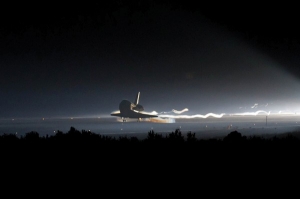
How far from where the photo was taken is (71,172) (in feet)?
54.4

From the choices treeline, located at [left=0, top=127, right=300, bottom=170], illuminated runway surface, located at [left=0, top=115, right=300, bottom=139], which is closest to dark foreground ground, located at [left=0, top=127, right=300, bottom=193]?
treeline, located at [left=0, top=127, right=300, bottom=170]

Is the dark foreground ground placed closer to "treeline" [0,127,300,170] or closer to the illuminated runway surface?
"treeline" [0,127,300,170]

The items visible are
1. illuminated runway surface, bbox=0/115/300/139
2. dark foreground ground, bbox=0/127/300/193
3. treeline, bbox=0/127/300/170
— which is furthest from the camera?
illuminated runway surface, bbox=0/115/300/139

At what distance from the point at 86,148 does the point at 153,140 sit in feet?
13.6

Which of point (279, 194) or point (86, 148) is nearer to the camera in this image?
point (279, 194)

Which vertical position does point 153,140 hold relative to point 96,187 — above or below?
above

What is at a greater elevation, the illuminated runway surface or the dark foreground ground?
the illuminated runway surface

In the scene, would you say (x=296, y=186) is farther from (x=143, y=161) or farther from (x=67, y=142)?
(x=67, y=142)

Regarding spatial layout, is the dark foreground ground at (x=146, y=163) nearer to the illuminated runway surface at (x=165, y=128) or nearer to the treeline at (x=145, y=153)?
the treeline at (x=145, y=153)

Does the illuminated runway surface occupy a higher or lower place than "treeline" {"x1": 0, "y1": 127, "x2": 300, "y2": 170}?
higher

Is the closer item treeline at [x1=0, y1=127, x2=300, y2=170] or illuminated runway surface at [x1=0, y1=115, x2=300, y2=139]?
treeline at [x1=0, y1=127, x2=300, y2=170]

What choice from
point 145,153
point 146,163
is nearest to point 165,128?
point 145,153

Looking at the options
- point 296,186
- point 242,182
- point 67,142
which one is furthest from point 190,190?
point 67,142

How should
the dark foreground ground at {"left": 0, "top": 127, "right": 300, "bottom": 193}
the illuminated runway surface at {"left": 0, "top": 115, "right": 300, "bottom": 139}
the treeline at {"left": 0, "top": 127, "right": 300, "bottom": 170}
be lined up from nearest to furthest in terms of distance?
1. the dark foreground ground at {"left": 0, "top": 127, "right": 300, "bottom": 193}
2. the treeline at {"left": 0, "top": 127, "right": 300, "bottom": 170}
3. the illuminated runway surface at {"left": 0, "top": 115, "right": 300, "bottom": 139}
